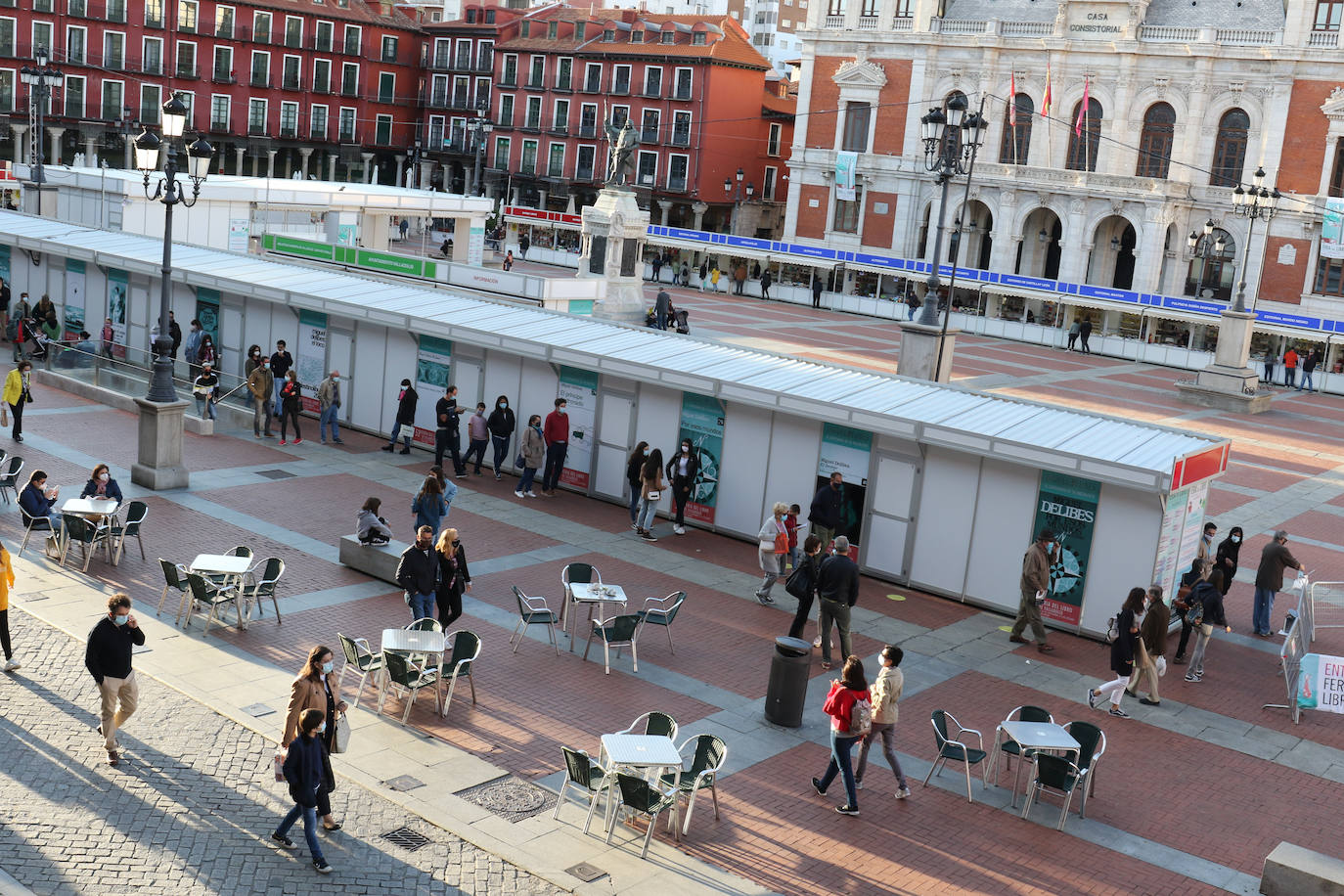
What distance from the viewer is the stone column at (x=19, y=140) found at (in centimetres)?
6875

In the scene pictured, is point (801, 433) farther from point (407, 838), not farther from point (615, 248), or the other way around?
point (615, 248)

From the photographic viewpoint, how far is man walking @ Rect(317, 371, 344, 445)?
22.7m

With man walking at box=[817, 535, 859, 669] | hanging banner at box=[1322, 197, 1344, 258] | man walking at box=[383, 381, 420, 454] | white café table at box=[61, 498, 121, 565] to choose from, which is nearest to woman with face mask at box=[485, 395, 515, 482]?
man walking at box=[383, 381, 420, 454]

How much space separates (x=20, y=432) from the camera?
70.1 ft

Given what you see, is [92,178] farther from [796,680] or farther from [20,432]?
[796,680]

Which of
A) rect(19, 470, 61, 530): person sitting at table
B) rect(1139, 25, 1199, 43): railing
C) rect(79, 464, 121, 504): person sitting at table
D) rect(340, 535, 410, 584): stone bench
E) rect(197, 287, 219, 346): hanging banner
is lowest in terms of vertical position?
rect(340, 535, 410, 584): stone bench

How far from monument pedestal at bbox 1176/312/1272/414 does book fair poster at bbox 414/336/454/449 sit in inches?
957

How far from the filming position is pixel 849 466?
60.4 ft

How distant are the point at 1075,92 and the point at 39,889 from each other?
59.3 m

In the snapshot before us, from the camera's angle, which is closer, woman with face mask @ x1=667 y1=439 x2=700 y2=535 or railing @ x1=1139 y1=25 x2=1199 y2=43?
woman with face mask @ x1=667 y1=439 x2=700 y2=535

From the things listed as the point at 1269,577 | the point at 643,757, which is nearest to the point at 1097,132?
the point at 1269,577

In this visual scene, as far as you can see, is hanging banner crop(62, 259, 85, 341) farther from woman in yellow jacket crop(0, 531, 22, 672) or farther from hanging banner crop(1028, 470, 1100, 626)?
hanging banner crop(1028, 470, 1100, 626)

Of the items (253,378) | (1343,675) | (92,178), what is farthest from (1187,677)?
(92,178)

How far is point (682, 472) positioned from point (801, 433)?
179 centimetres
